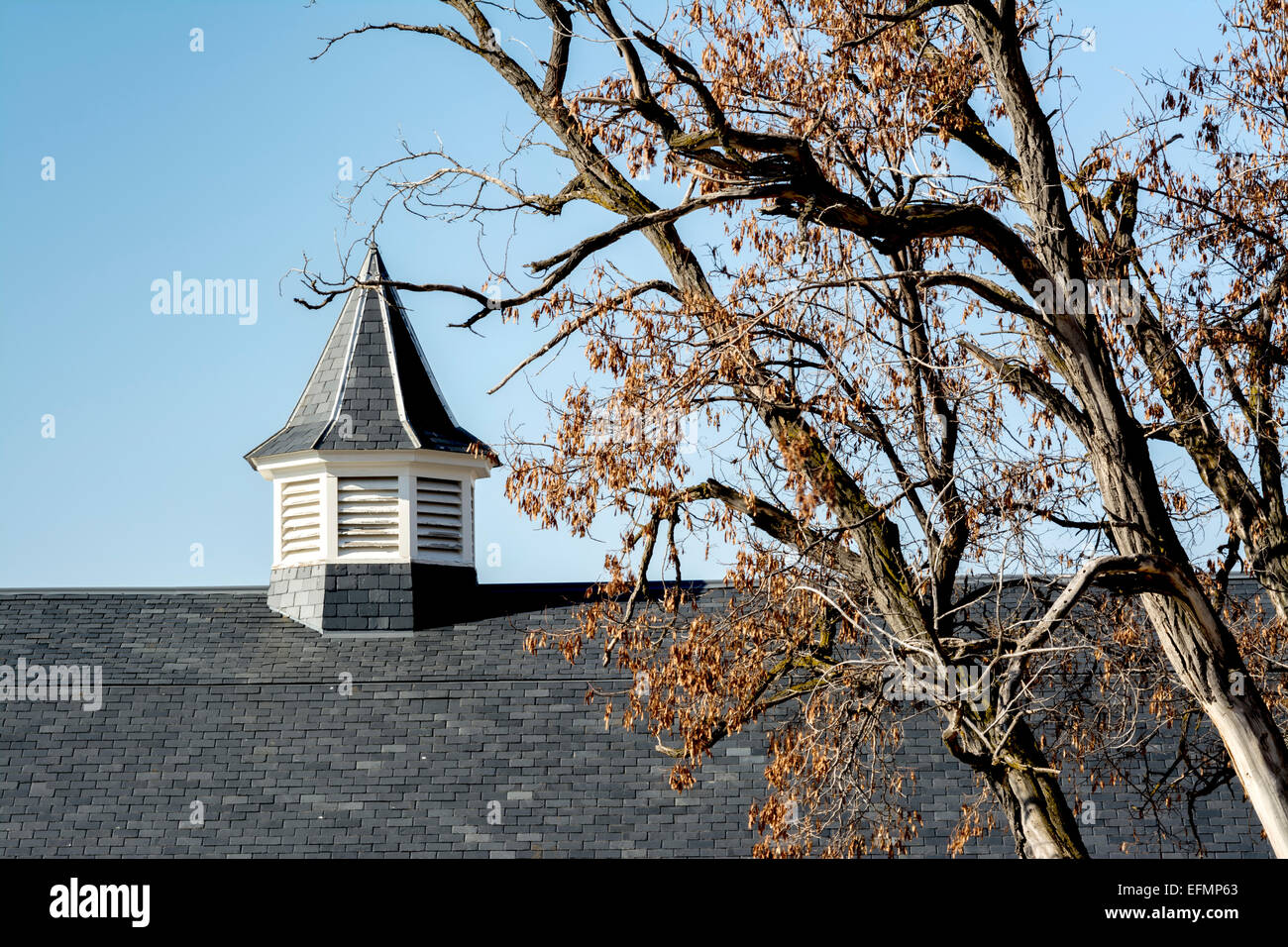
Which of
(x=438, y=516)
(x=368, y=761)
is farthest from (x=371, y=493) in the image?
(x=368, y=761)

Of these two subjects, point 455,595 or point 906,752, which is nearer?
point 906,752

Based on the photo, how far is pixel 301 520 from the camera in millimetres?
22484

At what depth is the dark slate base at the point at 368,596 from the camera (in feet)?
69.6

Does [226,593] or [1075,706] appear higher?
[226,593]

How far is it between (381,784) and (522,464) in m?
7.89

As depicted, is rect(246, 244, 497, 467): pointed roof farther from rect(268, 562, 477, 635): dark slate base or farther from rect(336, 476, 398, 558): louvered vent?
rect(268, 562, 477, 635): dark slate base

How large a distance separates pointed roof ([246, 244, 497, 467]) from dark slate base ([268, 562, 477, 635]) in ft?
6.14

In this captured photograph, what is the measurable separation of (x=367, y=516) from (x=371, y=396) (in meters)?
1.98

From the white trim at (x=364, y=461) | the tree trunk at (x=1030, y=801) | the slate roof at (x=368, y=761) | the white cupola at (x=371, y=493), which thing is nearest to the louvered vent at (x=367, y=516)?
the white cupola at (x=371, y=493)

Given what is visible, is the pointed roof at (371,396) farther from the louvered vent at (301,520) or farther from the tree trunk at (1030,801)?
the tree trunk at (1030,801)

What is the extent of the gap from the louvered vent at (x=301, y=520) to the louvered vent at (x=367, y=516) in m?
0.35
